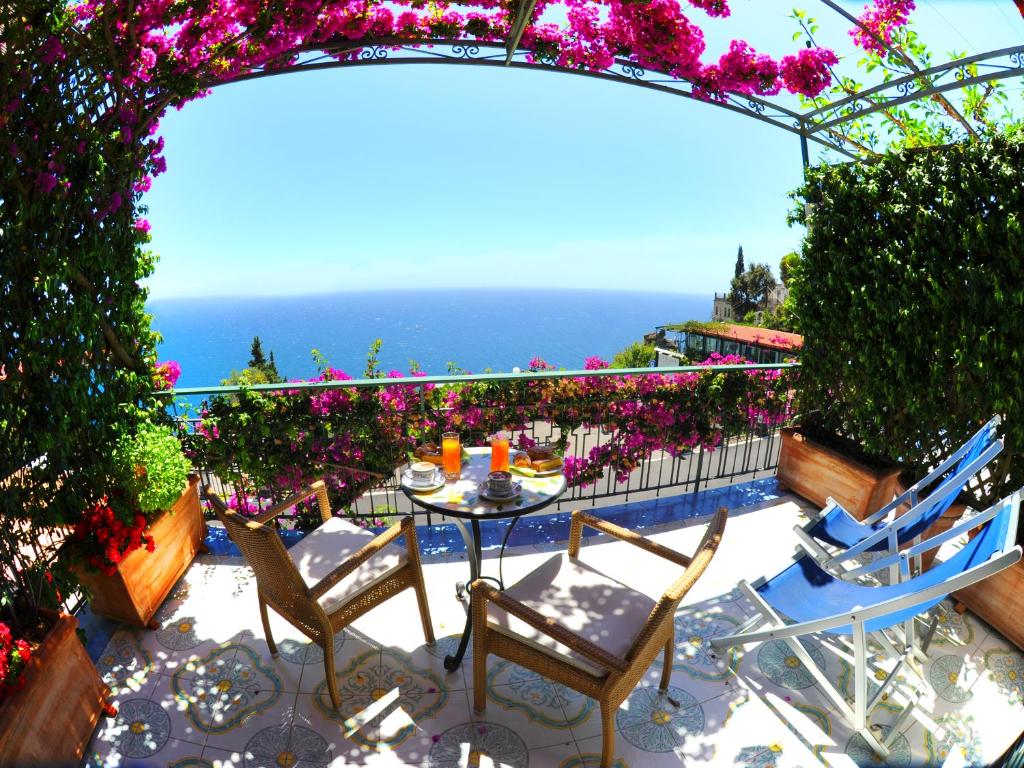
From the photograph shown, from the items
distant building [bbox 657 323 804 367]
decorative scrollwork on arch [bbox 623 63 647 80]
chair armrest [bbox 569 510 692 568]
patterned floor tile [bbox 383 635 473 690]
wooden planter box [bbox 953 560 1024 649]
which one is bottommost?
distant building [bbox 657 323 804 367]

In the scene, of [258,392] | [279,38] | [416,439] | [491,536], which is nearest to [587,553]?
[491,536]

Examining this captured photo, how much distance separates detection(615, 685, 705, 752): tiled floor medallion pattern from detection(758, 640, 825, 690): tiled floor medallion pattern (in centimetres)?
42

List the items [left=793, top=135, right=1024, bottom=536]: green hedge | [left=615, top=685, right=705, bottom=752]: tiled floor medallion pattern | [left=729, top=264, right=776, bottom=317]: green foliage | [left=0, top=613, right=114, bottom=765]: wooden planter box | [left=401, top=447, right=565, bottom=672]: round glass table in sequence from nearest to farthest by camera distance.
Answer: [left=0, top=613, right=114, bottom=765]: wooden planter box
[left=615, top=685, right=705, bottom=752]: tiled floor medallion pattern
[left=401, top=447, right=565, bottom=672]: round glass table
[left=793, top=135, right=1024, bottom=536]: green hedge
[left=729, top=264, right=776, bottom=317]: green foliage

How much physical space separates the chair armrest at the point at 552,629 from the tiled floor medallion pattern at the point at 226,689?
1096 mm

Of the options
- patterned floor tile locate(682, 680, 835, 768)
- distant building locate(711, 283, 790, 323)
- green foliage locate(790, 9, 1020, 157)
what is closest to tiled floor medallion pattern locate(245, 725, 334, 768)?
patterned floor tile locate(682, 680, 835, 768)

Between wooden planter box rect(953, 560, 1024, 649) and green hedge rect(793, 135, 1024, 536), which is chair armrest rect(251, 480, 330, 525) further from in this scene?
green hedge rect(793, 135, 1024, 536)

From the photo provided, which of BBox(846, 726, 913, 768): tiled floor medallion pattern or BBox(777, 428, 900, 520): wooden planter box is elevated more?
BBox(777, 428, 900, 520): wooden planter box

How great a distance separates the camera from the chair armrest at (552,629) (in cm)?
164

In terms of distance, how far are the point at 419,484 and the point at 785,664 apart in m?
1.84

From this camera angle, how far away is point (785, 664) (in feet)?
7.68

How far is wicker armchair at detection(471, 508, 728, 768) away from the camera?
1670 mm

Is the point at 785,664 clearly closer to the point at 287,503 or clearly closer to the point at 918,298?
the point at 918,298

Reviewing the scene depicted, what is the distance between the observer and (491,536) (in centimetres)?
339

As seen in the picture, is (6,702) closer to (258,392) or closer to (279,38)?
(258,392)
